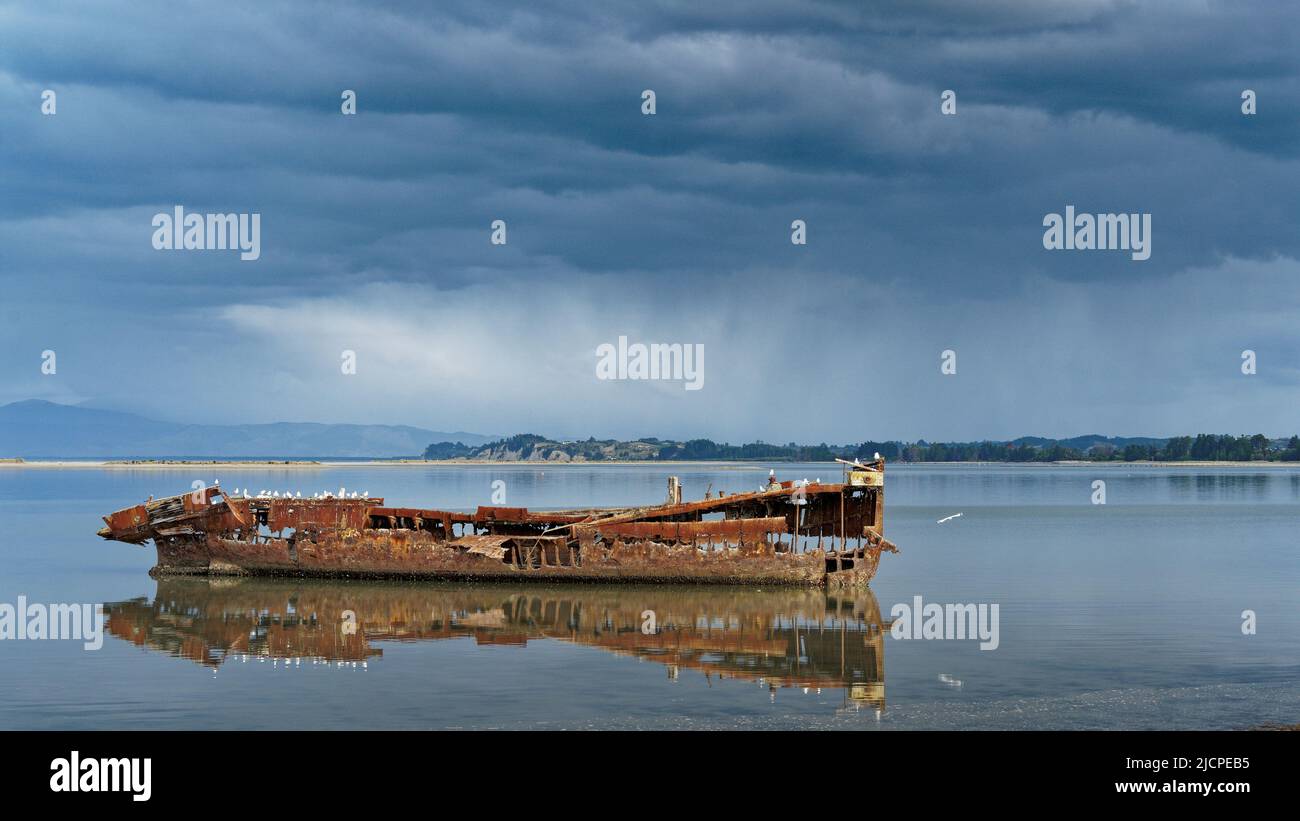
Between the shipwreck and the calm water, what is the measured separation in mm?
823

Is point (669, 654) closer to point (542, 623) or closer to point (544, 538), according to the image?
point (542, 623)

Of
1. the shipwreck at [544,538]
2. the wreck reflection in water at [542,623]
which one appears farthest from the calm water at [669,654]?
the shipwreck at [544,538]

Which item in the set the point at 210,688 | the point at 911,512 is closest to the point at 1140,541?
the point at 911,512

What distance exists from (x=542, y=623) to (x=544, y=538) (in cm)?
758

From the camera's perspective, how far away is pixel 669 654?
29.5m

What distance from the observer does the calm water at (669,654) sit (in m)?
23.2

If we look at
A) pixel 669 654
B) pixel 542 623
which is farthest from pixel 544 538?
pixel 669 654

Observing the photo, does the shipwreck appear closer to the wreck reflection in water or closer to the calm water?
the wreck reflection in water

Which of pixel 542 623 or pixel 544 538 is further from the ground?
pixel 544 538

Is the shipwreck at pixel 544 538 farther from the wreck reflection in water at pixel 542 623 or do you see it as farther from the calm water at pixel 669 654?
the calm water at pixel 669 654

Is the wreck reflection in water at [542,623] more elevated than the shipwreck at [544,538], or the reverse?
the shipwreck at [544,538]

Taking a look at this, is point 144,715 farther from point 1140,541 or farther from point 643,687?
point 1140,541

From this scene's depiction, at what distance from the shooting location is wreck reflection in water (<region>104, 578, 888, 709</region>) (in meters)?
28.9

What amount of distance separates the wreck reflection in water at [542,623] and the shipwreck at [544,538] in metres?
0.67
